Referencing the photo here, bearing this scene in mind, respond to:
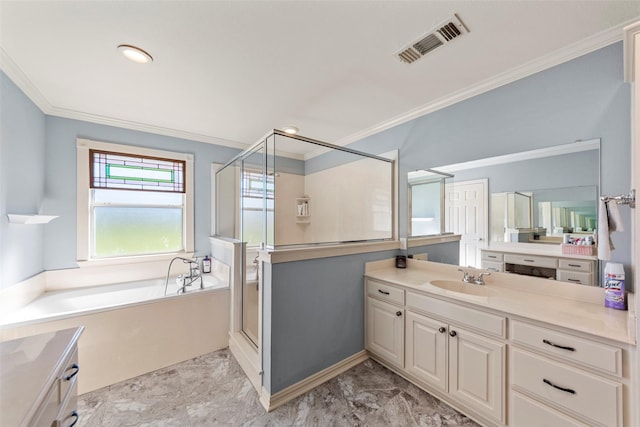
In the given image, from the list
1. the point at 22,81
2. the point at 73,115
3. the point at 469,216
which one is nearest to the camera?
the point at 22,81

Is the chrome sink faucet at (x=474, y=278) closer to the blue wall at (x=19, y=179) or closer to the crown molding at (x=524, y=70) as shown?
the crown molding at (x=524, y=70)

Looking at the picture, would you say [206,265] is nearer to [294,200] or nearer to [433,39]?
[294,200]

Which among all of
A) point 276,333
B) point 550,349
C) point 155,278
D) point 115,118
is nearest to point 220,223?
point 155,278

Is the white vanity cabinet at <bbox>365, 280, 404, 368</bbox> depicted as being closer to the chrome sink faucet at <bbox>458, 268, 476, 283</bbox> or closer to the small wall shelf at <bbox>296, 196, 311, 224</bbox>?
the chrome sink faucet at <bbox>458, 268, 476, 283</bbox>

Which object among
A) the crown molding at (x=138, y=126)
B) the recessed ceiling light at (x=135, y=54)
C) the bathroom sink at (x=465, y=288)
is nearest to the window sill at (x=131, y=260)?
the crown molding at (x=138, y=126)

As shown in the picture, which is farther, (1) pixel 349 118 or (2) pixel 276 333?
(1) pixel 349 118

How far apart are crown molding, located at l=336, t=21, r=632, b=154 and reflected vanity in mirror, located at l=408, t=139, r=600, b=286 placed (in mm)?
562

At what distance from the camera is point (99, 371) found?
1975 mm

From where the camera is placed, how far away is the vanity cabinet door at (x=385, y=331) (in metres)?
1.98

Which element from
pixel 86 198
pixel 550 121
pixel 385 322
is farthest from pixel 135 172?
pixel 550 121

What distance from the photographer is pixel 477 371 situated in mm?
1523

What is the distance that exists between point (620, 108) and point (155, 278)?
171 inches

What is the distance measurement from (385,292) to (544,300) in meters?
1.04

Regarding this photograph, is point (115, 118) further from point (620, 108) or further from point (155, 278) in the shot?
point (620, 108)
